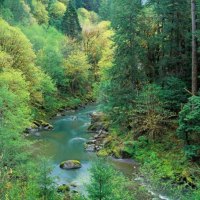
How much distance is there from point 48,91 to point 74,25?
34468mm

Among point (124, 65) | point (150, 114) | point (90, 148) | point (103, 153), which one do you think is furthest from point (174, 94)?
point (90, 148)

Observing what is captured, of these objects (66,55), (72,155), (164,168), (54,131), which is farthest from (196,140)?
(66,55)

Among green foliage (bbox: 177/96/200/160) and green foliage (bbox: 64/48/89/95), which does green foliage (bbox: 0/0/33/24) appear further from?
green foliage (bbox: 177/96/200/160)

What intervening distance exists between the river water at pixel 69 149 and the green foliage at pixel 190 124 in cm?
436

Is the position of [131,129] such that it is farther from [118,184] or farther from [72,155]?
[118,184]

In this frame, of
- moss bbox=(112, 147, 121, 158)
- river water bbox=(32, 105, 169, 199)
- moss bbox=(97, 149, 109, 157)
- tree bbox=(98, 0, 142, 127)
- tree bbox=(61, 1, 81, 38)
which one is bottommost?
river water bbox=(32, 105, 169, 199)

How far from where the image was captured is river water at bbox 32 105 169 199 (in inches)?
1174

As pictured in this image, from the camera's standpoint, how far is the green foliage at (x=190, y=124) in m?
27.0

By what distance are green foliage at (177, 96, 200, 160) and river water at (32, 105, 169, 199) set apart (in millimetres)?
4364

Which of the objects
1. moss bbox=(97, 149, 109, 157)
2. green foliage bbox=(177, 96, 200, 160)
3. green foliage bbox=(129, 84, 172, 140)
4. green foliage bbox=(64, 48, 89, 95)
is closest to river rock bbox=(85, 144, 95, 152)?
moss bbox=(97, 149, 109, 157)

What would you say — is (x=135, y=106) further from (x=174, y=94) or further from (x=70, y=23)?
(x=70, y=23)

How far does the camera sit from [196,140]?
2942cm

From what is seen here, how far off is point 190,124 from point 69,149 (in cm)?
1395

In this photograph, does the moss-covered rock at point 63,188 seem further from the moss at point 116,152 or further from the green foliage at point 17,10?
the green foliage at point 17,10
